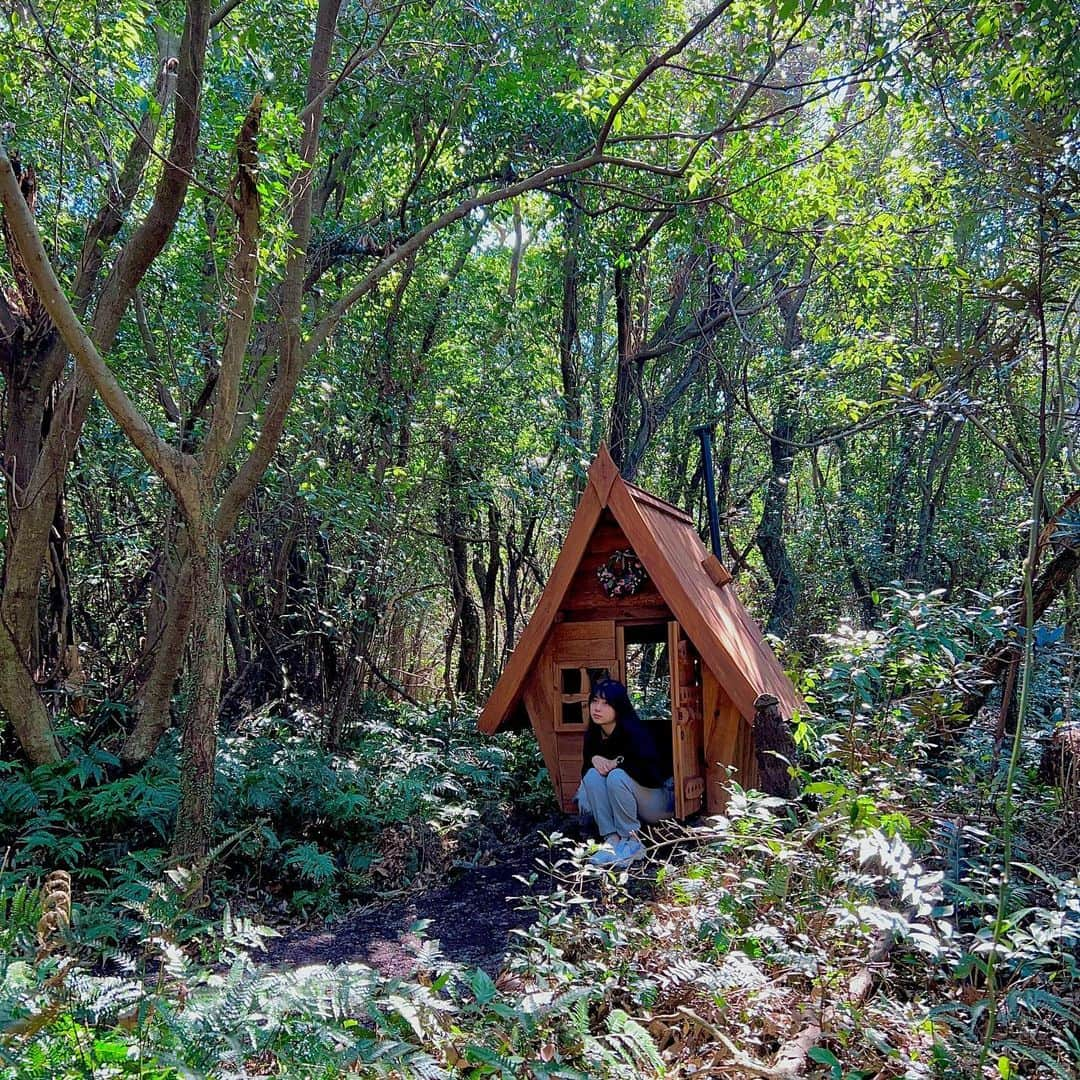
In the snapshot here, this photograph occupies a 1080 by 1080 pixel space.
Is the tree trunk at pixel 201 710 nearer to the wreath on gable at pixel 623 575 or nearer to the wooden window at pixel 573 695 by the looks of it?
the wooden window at pixel 573 695

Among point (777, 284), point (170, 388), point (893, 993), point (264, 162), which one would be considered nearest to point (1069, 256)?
point (893, 993)

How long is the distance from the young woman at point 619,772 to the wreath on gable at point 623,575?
77 centimetres

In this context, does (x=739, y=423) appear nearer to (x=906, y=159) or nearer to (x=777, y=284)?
(x=777, y=284)

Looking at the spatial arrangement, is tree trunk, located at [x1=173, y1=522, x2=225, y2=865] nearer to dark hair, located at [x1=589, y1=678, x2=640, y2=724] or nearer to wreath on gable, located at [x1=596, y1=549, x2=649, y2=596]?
dark hair, located at [x1=589, y1=678, x2=640, y2=724]

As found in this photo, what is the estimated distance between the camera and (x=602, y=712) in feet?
19.3

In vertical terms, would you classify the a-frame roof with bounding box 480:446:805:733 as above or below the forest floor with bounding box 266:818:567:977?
above

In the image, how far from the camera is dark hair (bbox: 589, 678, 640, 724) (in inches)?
234

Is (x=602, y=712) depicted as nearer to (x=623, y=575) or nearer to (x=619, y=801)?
(x=619, y=801)

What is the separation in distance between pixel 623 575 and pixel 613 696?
1005mm

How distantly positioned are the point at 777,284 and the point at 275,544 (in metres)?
7.87

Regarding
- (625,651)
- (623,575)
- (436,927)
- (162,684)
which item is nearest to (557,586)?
(623,575)

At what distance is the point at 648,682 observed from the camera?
12.0 m

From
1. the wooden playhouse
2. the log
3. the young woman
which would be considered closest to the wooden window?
the wooden playhouse

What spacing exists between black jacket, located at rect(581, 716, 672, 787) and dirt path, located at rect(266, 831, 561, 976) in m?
0.92
